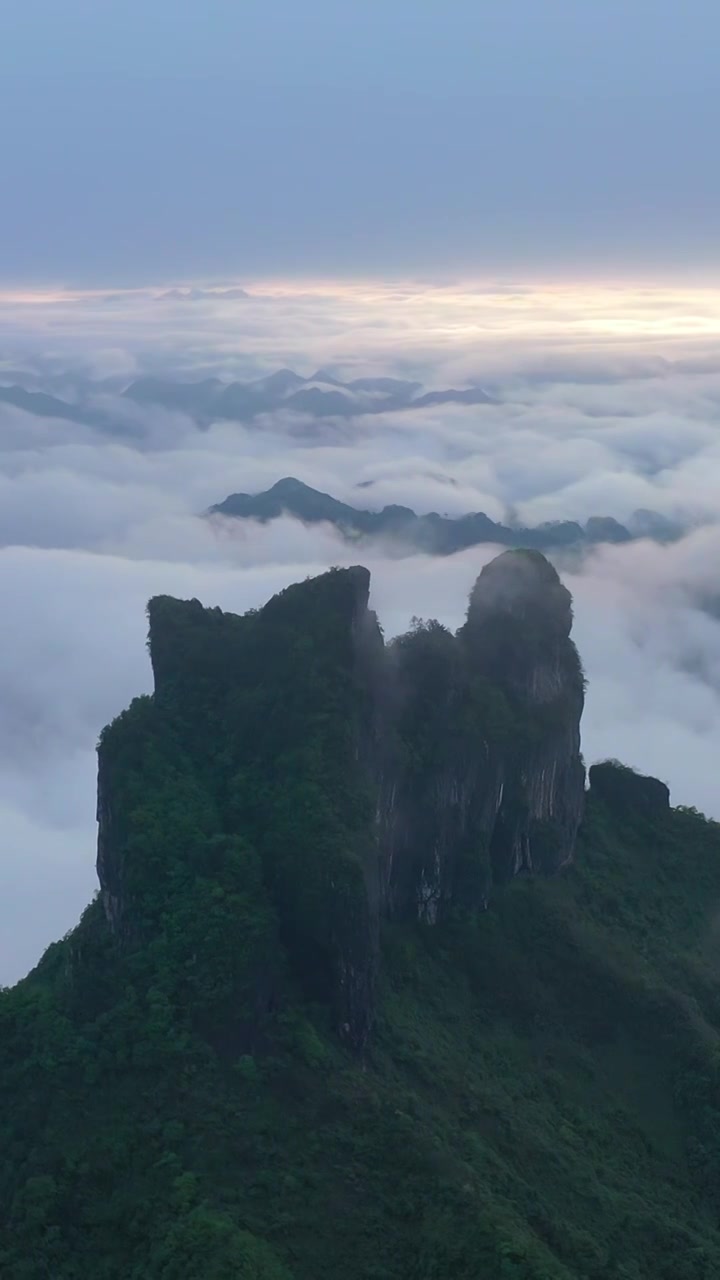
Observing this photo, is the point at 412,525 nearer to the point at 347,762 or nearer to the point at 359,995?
the point at 347,762

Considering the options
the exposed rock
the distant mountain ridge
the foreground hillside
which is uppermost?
the distant mountain ridge

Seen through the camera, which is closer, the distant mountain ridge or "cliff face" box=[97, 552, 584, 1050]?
"cliff face" box=[97, 552, 584, 1050]

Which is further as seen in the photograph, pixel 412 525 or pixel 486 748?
pixel 412 525

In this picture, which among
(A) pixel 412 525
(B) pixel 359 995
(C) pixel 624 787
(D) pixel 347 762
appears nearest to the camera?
(B) pixel 359 995

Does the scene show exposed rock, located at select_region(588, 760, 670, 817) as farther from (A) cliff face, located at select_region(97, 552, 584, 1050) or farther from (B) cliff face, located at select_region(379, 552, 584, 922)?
(A) cliff face, located at select_region(97, 552, 584, 1050)

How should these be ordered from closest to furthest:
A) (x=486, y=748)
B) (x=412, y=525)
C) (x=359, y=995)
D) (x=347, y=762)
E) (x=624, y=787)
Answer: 1. (x=359, y=995)
2. (x=347, y=762)
3. (x=486, y=748)
4. (x=624, y=787)
5. (x=412, y=525)

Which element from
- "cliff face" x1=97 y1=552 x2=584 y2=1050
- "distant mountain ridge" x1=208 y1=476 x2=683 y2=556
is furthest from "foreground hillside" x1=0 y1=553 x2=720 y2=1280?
"distant mountain ridge" x1=208 y1=476 x2=683 y2=556

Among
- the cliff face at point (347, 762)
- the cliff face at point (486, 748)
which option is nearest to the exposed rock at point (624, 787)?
the cliff face at point (486, 748)

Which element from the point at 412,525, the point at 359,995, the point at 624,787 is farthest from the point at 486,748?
the point at 412,525
